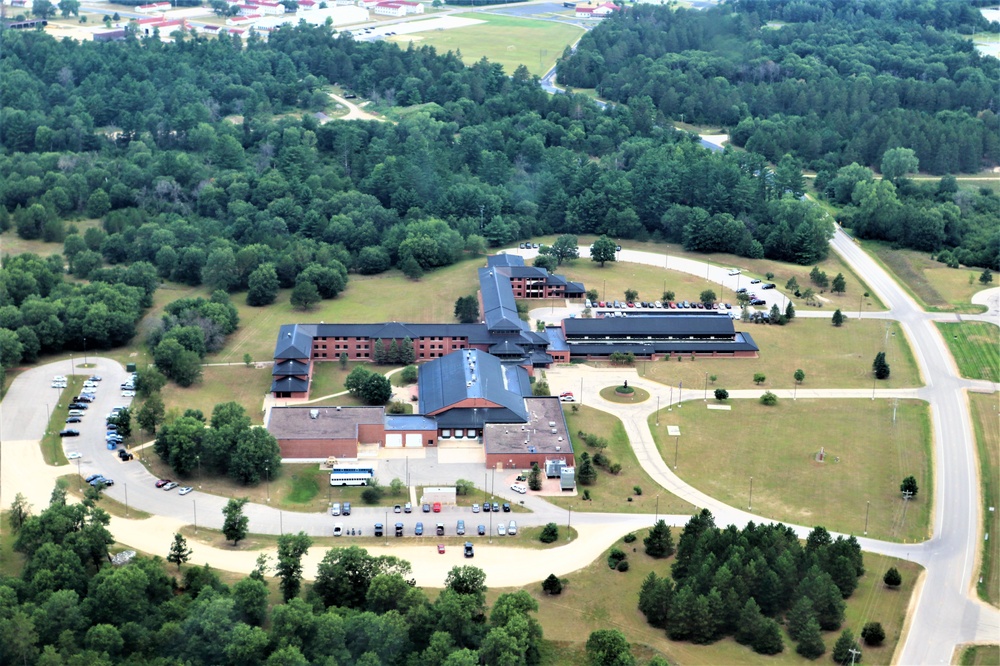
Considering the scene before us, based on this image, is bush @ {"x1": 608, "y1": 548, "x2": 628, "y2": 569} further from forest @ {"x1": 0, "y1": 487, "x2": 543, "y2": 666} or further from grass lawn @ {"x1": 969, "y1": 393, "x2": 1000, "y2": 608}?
grass lawn @ {"x1": 969, "y1": 393, "x2": 1000, "y2": 608}

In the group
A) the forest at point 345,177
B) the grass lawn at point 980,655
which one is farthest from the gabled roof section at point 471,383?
the grass lawn at point 980,655

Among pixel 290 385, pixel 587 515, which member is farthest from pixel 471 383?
pixel 587 515

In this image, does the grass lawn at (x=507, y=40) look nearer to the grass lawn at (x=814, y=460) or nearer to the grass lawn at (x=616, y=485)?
the grass lawn at (x=814, y=460)

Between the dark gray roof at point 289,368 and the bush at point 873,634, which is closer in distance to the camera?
the bush at point 873,634

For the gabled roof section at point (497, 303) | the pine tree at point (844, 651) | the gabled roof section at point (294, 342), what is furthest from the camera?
the gabled roof section at point (497, 303)

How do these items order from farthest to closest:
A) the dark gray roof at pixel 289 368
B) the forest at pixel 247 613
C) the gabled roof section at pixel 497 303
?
the gabled roof section at pixel 497 303
the dark gray roof at pixel 289 368
the forest at pixel 247 613

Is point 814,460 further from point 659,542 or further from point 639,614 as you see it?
point 639,614

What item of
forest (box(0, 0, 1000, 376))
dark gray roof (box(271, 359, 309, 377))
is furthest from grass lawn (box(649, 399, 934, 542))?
forest (box(0, 0, 1000, 376))
